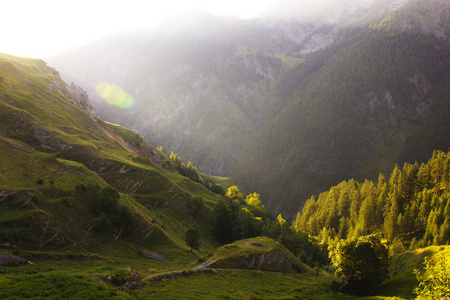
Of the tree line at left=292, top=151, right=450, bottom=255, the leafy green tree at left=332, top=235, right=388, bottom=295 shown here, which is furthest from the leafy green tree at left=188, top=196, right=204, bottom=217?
the tree line at left=292, top=151, right=450, bottom=255

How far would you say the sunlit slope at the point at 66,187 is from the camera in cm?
4284

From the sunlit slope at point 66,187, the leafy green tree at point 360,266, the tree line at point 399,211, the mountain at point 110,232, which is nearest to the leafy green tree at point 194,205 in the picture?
the mountain at point 110,232

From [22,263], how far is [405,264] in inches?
3295

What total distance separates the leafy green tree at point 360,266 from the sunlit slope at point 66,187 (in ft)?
122

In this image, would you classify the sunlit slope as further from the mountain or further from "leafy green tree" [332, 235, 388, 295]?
"leafy green tree" [332, 235, 388, 295]

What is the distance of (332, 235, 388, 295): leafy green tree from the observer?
46.2 m

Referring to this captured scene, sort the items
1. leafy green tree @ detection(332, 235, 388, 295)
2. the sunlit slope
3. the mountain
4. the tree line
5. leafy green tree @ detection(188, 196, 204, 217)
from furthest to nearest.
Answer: the tree line → leafy green tree @ detection(188, 196, 204, 217) → leafy green tree @ detection(332, 235, 388, 295) → the sunlit slope → the mountain

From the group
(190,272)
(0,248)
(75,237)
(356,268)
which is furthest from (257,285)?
(0,248)

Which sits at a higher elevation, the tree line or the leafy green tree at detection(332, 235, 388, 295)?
the tree line

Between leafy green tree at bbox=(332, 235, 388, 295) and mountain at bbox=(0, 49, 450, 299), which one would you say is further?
leafy green tree at bbox=(332, 235, 388, 295)

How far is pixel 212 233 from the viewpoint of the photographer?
83250mm

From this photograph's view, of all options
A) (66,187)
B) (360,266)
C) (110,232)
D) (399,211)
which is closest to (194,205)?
(110,232)

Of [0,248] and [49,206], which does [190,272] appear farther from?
[49,206]

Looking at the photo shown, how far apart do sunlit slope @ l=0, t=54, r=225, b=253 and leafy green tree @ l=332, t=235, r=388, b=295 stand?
3704 centimetres
